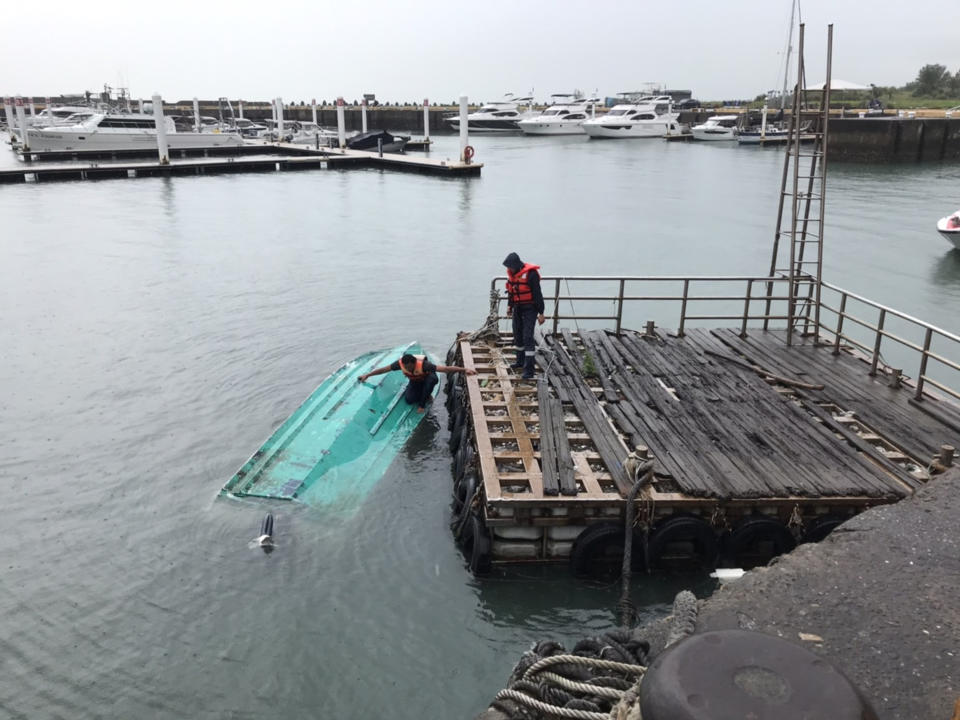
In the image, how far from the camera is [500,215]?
3756 cm

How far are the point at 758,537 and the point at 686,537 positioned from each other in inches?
32.9

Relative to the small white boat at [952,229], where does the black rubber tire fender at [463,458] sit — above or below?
below

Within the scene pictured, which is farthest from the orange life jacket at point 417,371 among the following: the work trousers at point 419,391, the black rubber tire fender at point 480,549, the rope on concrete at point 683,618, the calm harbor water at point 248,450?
the rope on concrete at point 683,618

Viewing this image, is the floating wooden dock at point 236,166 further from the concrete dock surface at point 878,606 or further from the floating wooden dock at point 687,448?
the concrete dock surface at point 878,606

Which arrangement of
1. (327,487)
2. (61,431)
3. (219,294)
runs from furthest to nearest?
(219,294) → (61,431) → (327,487)

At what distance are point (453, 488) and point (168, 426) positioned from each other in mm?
5669

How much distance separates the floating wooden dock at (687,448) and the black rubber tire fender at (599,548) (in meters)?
0.02

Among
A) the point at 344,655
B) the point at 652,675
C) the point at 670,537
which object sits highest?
the point at 652,675

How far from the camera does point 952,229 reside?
2789 centimetres

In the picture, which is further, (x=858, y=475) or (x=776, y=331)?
(x=776, y=331)

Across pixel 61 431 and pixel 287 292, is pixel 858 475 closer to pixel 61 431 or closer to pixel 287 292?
pixel 61 431

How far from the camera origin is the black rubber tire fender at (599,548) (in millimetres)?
8289

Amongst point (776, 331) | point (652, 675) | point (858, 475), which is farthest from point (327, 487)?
point (776, 331)

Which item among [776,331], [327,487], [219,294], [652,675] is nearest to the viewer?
[652,675]
